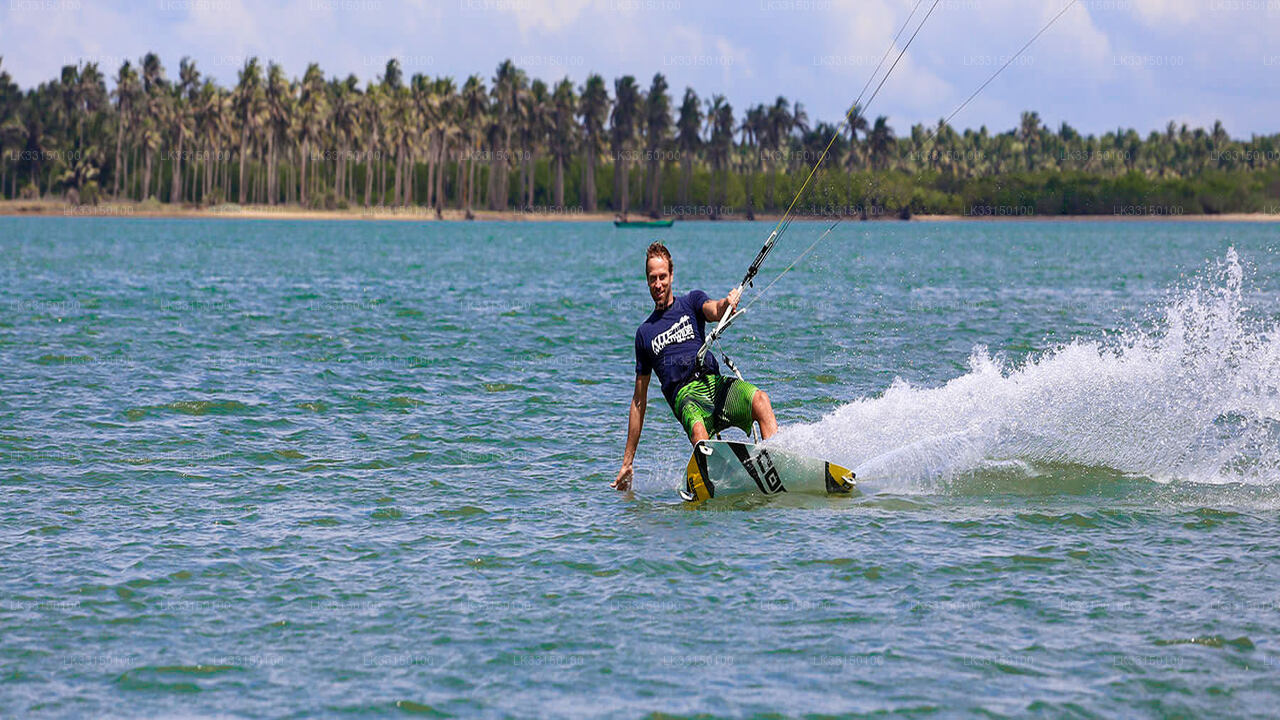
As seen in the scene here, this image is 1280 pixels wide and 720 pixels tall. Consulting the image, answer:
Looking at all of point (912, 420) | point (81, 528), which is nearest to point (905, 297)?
point (912, 420)

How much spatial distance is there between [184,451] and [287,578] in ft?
19.4

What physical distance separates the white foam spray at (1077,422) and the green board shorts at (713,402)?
1.05 meters

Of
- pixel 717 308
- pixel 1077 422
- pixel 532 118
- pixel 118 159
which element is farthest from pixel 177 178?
pixel 717 308


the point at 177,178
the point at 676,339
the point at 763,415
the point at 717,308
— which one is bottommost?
the point at 763,415

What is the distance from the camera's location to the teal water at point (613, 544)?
298 inches

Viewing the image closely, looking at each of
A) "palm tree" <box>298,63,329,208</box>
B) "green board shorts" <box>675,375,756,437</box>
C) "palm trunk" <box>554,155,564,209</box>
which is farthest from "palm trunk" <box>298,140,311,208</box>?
"green board shorts" <box>675,375,756,437</box>

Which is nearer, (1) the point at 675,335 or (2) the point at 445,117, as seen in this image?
(1) the point at 675,335

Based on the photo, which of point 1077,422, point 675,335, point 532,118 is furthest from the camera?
point 532,118

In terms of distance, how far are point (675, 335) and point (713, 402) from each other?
68cm

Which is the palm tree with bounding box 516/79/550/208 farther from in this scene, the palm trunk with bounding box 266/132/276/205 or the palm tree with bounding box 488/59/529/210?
the palm trunk with bounding box 266/132/276/205

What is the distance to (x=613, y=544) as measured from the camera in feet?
34.9

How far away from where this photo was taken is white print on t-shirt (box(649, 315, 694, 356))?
11.9m

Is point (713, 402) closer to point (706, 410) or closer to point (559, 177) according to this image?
point (706, 410)

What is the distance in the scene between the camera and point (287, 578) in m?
9.60
